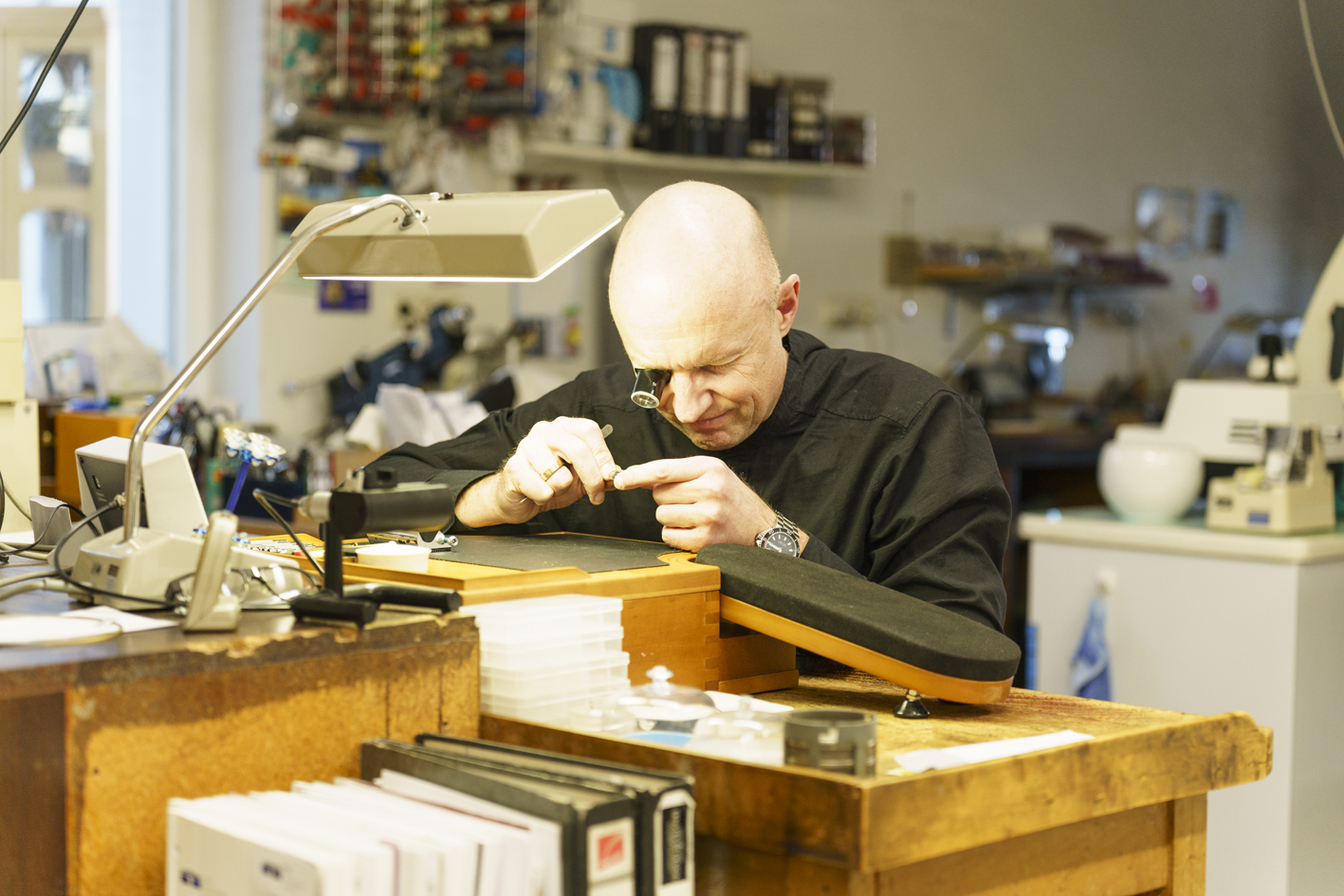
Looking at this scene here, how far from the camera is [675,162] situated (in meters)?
4.62

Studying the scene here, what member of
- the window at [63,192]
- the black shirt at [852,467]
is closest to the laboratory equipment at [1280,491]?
the black shirt at [852,467]

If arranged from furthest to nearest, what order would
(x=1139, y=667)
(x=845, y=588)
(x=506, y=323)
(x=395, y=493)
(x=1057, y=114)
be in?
(x=1057, y=114) → (x=506, y=323) → (x=1139, y=667) → (x=845, y=588) → (x=395, y=493)

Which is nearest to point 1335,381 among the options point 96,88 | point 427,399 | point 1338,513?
point 1338,513

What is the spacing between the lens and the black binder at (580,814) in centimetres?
92

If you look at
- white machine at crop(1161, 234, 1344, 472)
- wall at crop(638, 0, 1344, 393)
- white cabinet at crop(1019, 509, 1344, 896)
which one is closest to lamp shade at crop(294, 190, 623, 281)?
white cabinet at crop(1019, 509, 1344, 896)

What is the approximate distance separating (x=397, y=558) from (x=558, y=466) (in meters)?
0.32

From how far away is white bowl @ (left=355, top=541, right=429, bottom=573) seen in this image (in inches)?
51.4

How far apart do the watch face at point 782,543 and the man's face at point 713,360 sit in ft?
0.82

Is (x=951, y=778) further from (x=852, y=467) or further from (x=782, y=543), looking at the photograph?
(x=852, y=467)

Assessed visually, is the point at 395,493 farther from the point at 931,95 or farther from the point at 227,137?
the point at 931,95

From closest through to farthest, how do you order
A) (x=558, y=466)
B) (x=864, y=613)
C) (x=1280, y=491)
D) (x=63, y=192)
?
(x=864, y=613) < (x=558, y=466) < (x=1280, y=491) < (x=63, y=192)

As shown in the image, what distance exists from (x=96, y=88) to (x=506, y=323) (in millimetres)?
1391

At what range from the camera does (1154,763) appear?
1.18 m

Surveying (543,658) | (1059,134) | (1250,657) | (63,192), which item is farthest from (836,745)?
(1059,134)
